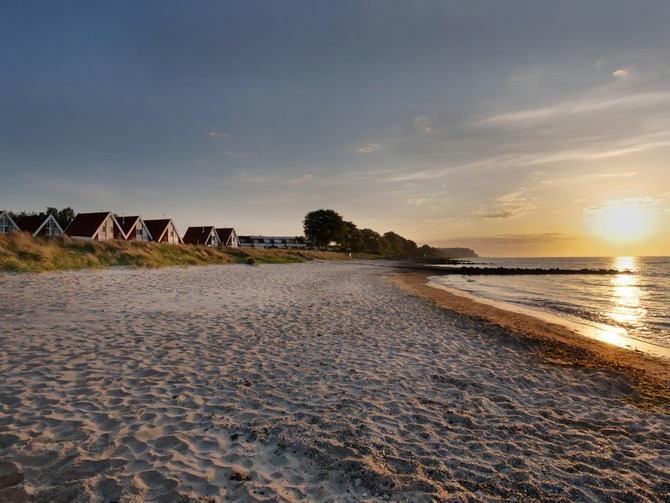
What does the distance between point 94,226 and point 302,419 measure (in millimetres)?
51086

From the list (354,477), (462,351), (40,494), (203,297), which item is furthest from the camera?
(203,297)

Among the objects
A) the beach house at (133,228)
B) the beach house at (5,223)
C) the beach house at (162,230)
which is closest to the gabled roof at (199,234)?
the beach house at (162,230)

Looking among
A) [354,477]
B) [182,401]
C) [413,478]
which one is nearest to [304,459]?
[354,477]

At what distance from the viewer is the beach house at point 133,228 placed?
51.2 meters

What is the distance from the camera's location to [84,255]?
22438mm

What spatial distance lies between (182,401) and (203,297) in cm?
983

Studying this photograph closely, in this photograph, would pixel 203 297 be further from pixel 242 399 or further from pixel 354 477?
pixel 354 477

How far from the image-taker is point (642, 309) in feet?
63.9

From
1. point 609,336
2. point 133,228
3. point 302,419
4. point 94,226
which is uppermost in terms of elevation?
point 133,228

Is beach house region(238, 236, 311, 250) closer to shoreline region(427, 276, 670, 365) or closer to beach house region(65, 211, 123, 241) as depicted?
beach house region(65, 211, 123, 241)

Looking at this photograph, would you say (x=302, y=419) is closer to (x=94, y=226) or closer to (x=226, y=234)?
(x=94, y=226)

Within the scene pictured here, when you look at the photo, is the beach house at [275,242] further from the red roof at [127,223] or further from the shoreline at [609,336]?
the shoreline at [609,336]

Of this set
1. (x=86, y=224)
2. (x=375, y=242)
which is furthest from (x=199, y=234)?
(x=375, y=242)

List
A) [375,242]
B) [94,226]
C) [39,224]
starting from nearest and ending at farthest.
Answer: [94,226]
[39,224]
[375,242]
